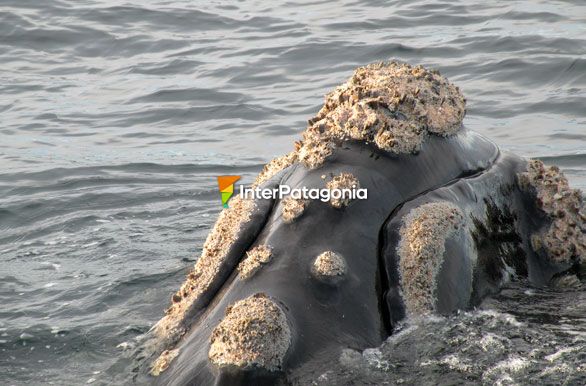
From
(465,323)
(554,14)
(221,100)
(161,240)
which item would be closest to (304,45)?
(221,100)

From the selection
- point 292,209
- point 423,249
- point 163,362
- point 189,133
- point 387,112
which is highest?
point 387,112

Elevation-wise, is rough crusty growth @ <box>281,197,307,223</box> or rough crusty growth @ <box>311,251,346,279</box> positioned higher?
rough crusty growth @ <box>281,197,307,223</box>

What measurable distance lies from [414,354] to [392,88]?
4.47 ft

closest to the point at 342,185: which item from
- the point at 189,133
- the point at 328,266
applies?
the point at 328,266

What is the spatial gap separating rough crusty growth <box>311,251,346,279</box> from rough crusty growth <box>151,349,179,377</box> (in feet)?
2.11

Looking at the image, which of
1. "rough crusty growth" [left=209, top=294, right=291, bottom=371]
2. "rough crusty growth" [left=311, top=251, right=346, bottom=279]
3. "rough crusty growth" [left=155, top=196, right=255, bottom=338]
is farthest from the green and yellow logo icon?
"rough crusty growth" [left=209, top=294, right=291, bottom=371]

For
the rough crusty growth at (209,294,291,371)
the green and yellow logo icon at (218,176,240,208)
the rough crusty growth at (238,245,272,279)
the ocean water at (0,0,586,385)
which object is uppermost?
Answer: the rough crusty growth at (238,245,272,279)

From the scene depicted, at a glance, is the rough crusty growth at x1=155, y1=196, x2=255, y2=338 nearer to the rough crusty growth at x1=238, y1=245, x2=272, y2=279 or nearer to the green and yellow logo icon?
the rough crusty growth at x1=238, y1=245, x2=272, y2=279

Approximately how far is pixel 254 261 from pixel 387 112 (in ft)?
3.52

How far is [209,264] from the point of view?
14.8 ft

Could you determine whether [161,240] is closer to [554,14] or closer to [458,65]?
[458,65]

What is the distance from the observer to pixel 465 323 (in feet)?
14.3

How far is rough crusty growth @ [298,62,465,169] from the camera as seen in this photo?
15.3 ft

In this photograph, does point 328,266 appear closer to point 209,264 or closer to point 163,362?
point 209,264
